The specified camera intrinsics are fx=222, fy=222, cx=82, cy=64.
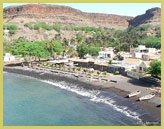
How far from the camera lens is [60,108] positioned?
42625 millimetres

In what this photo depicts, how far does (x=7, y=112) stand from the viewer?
41.3 meters

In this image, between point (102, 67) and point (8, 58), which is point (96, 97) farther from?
point (8, 58)

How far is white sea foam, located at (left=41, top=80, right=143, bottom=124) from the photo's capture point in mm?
37656

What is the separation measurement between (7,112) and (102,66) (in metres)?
39.4

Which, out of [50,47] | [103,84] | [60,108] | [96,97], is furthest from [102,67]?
[60,108]

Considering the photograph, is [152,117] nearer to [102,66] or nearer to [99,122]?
[99,122]

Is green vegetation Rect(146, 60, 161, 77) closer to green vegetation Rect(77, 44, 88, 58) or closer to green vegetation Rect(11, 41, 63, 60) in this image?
green vegetation Rect(77, 44, 88, 58)

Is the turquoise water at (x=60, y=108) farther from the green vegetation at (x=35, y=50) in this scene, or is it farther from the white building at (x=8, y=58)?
the white building at (x=8, y=58)

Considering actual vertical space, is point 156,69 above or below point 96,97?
above

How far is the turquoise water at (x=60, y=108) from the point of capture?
36062mm

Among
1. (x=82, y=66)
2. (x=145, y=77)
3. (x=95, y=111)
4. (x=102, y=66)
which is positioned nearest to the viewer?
(x=95, y=111)

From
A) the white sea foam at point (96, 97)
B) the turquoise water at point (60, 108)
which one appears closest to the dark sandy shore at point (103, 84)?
the white sea foam at point (96, 97)

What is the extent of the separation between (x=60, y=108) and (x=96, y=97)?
9.01 metres

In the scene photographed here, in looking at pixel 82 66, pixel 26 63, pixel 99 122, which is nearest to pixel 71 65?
pixel 82 66
